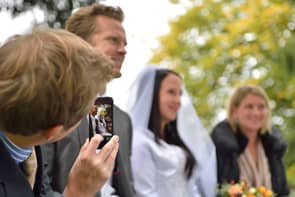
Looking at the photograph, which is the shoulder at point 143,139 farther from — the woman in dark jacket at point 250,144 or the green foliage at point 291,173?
the green foliage at point 291,173

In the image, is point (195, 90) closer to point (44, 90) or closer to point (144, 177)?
point (144, 177)

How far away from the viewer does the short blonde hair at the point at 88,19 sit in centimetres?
320

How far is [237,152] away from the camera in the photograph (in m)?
5.13

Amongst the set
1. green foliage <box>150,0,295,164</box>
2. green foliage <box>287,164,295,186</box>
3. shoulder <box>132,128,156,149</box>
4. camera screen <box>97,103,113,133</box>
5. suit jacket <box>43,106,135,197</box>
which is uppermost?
camera screen <box>97,103,113,133</box>

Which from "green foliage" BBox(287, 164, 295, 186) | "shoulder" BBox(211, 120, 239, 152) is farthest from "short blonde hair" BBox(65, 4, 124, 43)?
"green foliage" BBox(287, 164, 295, 186)

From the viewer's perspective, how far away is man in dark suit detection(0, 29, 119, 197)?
1.49 m

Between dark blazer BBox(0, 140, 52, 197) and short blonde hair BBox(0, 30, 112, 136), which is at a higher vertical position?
short blonde hair BBox(0, 30, 112, 136)

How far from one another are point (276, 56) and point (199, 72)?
437 centimetres

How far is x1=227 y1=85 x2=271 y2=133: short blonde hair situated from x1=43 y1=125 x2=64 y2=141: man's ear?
377cm

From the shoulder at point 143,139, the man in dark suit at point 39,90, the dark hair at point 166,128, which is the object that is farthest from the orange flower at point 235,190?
the man in dark suit at point 39,90

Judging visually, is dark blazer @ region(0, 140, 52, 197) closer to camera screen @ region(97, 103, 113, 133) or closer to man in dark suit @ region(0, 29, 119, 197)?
man in dark suit @ region(0, 29, 119, 197)

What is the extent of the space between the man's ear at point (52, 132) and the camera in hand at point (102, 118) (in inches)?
23.4

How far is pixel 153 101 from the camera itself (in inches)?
180

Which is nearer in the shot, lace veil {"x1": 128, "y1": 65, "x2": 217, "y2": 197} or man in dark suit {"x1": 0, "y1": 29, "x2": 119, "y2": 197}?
man in dark suit {"x1": 0, "y1": 29, "x2": 119, "y2": 197}
